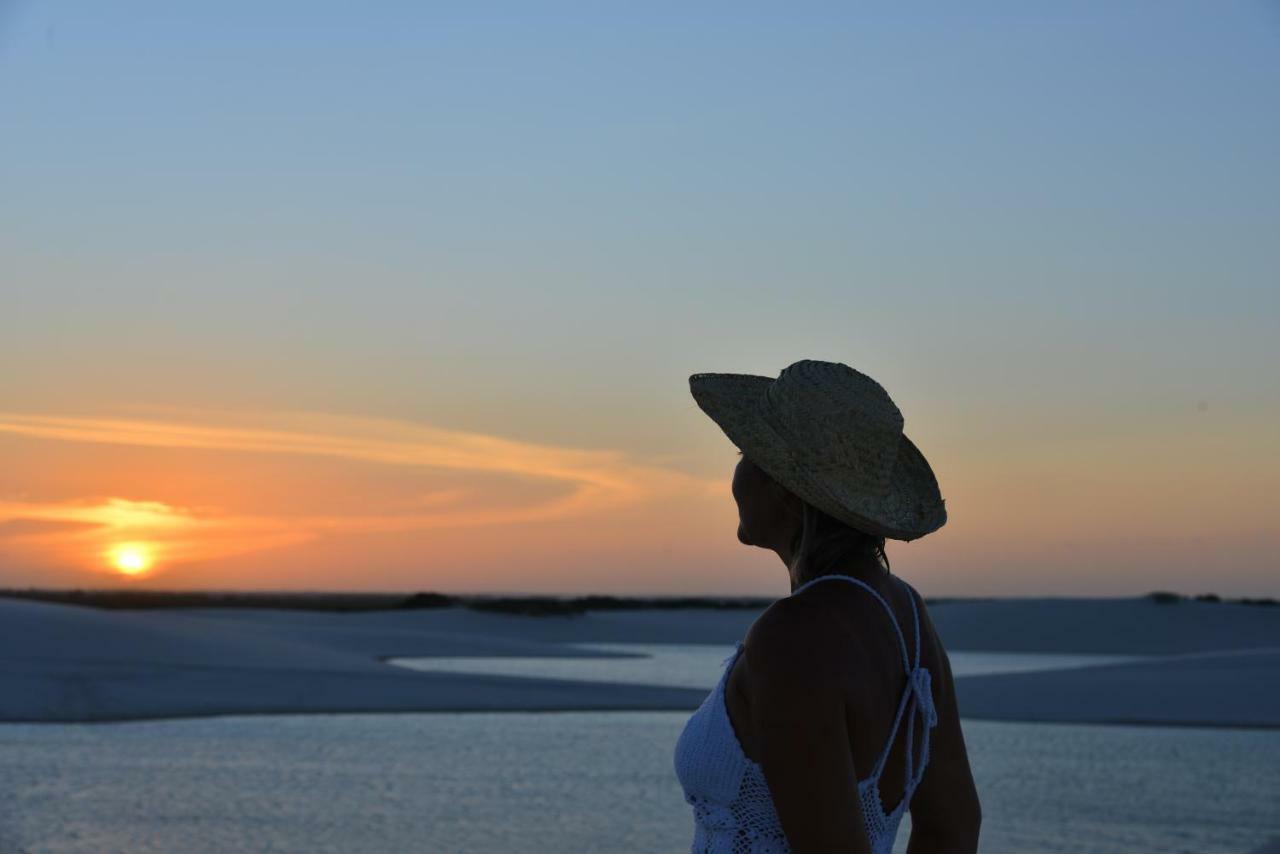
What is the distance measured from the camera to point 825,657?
166cm

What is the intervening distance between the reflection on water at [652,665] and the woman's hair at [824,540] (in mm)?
17700

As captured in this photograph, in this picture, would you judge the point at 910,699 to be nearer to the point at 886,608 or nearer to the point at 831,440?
the point at 886,608

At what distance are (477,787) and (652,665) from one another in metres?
15.0

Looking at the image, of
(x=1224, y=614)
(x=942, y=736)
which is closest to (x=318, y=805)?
(x=942, y=736)

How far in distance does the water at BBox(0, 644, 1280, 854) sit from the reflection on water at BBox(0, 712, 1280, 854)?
0.03m

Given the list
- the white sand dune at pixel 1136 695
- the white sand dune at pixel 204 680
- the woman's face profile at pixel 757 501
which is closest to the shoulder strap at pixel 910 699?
the woman's face profile at pixel 757 501

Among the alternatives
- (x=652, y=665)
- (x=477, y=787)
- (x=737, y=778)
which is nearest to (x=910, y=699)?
(x=737, y=778)

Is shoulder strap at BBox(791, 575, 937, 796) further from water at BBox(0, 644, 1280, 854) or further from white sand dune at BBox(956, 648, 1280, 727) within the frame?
white sand dune at BBox(956, 648, 1280, 727)

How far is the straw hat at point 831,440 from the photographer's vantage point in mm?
1823

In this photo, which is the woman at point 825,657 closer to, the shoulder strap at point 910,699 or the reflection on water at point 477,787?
the shoulder strap at point 910,699

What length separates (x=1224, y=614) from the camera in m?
35.3

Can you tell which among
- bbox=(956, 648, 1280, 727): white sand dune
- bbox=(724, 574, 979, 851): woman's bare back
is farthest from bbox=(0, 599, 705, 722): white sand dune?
bbox=(724, 574, 979, 851): woman's bare back

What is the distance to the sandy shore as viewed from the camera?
16844mm

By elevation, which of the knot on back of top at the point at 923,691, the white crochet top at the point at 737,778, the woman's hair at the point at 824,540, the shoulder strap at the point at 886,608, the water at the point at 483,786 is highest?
the woman's hair at the point at 824,540
